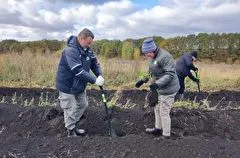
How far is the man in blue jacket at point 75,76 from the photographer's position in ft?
23.1

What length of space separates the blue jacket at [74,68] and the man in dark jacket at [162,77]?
0.92 m

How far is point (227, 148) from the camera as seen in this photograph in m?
6.45

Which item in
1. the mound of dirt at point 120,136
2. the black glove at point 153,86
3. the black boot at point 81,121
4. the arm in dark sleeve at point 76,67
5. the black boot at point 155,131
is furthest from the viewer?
the black boot at point 81,121

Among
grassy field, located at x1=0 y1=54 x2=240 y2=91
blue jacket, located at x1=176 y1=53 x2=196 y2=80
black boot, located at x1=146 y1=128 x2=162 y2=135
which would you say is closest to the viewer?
black boot, located at x1=146 y1=128 x2=162 y2=135

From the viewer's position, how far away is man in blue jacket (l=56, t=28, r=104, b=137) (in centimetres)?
703

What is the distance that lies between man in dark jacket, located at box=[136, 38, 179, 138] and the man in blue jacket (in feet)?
2.68

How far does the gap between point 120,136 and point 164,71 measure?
1.56m

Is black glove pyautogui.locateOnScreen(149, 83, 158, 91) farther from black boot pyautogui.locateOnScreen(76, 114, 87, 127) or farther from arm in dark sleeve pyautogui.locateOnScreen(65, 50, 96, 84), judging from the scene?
black boot pyautogui.locateOnScreen(76, 114, 87, 127)

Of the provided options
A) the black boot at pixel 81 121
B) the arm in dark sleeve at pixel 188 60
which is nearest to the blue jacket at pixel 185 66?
the arm in dark sleeve at pixel 188 60

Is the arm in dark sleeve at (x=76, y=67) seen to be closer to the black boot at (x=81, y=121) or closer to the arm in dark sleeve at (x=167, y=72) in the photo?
the arm in dark sleeve at (x=167, y=72)

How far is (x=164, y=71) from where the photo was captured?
22.9ft

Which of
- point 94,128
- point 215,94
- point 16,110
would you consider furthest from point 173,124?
point 215,94

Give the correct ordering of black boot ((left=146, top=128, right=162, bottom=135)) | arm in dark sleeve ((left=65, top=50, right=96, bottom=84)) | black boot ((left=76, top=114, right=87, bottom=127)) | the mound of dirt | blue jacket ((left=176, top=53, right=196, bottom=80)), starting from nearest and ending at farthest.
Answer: the mound of dirt → arm in dark sleeve ((left=65, top=50, right=96, bottom=84)) → black boot ((left=146, top=128, right=162, bottom=135)) → black boot ((left=76, top=114, right=87, bottom=127)) → blue jacket ((left=176, top=53, right=196, bottom=80))

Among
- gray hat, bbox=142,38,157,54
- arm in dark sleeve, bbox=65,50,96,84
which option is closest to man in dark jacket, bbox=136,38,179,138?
gray hat, bbox=142,38,157,54
